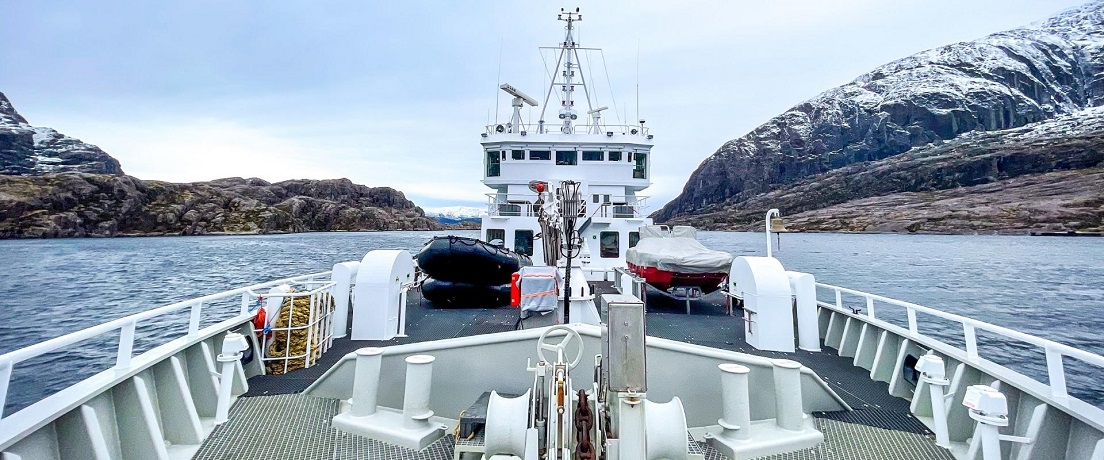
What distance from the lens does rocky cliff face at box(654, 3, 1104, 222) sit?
15050 cm

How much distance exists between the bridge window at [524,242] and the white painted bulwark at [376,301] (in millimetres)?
7671

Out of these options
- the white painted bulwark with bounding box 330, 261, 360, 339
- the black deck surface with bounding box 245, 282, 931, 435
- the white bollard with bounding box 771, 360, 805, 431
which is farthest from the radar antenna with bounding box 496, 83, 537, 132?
the white bollard with bounding box 771, 360, 805, 431

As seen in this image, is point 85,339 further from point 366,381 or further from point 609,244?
point 609,244

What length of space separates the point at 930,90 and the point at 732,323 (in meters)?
207

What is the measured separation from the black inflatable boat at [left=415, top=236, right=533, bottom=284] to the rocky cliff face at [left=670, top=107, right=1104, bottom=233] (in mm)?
94654

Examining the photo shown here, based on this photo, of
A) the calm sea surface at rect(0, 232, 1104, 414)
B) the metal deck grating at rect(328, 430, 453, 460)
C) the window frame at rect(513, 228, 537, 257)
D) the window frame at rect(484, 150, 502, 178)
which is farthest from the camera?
the window frame at rect(484, 150, 502, 178)

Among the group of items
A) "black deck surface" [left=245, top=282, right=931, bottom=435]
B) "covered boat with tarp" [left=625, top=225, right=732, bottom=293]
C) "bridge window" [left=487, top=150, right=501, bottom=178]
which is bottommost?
"black deck surface" [left=245, top=282, right=931, bottom=435]

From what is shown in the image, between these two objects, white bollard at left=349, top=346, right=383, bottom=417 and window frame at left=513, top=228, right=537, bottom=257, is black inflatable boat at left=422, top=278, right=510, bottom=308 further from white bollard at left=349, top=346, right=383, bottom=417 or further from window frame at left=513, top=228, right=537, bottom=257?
white bollard at left=349, top=346, right=383, bottom=417

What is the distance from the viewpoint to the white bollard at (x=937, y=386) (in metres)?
3.62

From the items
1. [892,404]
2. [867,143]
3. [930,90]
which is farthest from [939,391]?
[930,90]

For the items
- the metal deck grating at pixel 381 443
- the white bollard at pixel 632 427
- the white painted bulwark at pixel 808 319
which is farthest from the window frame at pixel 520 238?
the white bollard at pixel 632 427

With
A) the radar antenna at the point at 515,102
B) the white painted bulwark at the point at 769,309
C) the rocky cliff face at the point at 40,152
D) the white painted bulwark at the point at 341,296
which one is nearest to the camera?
the white painted bulwark at the point at 769,309

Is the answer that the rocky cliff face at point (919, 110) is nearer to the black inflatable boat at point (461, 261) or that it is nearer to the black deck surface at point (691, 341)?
the black deck surface at point (691, 341)

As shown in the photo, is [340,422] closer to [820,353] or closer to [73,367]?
[820,353]
